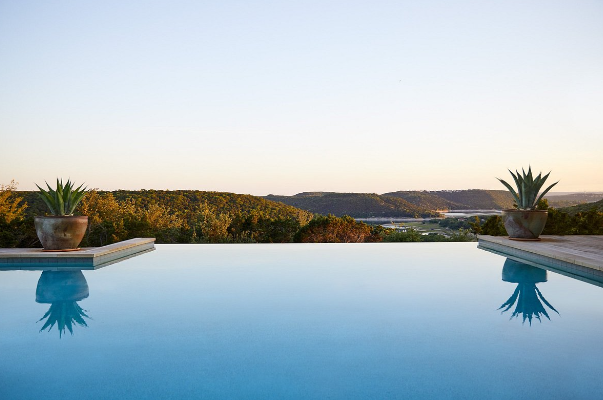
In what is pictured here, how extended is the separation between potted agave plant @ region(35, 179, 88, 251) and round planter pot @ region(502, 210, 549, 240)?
7164 mm

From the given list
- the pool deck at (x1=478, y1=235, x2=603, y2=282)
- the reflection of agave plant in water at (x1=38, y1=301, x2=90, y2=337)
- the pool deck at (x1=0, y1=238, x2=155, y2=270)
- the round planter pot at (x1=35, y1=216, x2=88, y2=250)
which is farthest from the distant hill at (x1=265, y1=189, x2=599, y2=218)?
the reflection of agave plant in water at (x1=38, y1=301, x2=90, y2=337)

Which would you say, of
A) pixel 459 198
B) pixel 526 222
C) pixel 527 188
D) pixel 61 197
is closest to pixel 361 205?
pixel 459 198

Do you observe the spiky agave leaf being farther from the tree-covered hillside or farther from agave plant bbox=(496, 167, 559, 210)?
agave plant bbox=(496, 167, 559, 210)

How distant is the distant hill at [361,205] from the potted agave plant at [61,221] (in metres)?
11.1

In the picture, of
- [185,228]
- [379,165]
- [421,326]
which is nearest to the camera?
[421,326]

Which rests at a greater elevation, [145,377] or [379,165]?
[379,165]

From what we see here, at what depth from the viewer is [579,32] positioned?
434 inches

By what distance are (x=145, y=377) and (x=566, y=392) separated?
2.23 meters

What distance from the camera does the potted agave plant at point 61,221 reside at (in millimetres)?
6656

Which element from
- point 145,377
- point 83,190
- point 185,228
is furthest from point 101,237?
point 145,377

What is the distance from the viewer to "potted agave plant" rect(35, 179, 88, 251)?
6.66 meters

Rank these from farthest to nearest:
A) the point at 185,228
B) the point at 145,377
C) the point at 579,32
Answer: the point at 185,228 < the point at 579,32 < the point at 145,377

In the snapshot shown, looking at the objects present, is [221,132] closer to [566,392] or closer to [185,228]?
[185,228]

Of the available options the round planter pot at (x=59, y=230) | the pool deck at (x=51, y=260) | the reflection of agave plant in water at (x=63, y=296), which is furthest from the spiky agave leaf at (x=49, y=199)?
the reflection of agave plant in water at (x=63, y=296)
